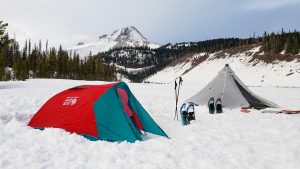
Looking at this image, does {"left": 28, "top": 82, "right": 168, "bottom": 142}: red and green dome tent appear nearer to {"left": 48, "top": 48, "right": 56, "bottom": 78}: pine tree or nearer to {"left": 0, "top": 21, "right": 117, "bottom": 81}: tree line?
{"left": 0, "top": 21, "right": 117, "bottom": 81}: tree line

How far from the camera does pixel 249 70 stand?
11581cm

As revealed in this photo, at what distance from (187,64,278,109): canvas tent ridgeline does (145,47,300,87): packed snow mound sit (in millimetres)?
66305

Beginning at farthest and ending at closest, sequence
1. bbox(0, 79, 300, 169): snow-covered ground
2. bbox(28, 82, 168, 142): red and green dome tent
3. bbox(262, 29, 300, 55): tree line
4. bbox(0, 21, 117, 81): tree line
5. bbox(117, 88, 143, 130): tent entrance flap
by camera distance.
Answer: bbox(262, 29, 300, 55): tree line
bbox(0, 21, 117, 81): tree line
bbox(117, 88, 143, 130): tent entrance flap
bbox(28, 82, 168, 142): red and green dome tent
bbox(0, 79, 300, 169): snow-covered ground

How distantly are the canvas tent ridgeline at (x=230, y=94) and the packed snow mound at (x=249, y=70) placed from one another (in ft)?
218

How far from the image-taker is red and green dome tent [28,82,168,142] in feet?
27.5

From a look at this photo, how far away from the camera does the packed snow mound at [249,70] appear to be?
8975cm

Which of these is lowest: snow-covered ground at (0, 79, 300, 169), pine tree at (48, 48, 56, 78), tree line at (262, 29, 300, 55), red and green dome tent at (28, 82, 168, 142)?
snow-covered ground at (0, 79, 300, 169)

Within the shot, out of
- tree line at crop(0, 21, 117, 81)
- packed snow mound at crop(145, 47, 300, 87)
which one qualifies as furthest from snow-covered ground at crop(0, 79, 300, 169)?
packed snow mound at crop(145, 47, 300, 87)

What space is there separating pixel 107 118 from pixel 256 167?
4.21m

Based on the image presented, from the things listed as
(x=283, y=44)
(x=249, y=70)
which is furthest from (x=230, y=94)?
(x=283, y=44)

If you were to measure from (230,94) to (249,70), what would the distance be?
104156 mm

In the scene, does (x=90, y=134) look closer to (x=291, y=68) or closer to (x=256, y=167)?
(x=256, y=167)

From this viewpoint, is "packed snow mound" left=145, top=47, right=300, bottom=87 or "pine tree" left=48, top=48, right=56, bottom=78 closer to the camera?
"pine tree" left=48, top=48, right=56, bottom=78

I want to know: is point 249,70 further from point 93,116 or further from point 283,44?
point 93,116
